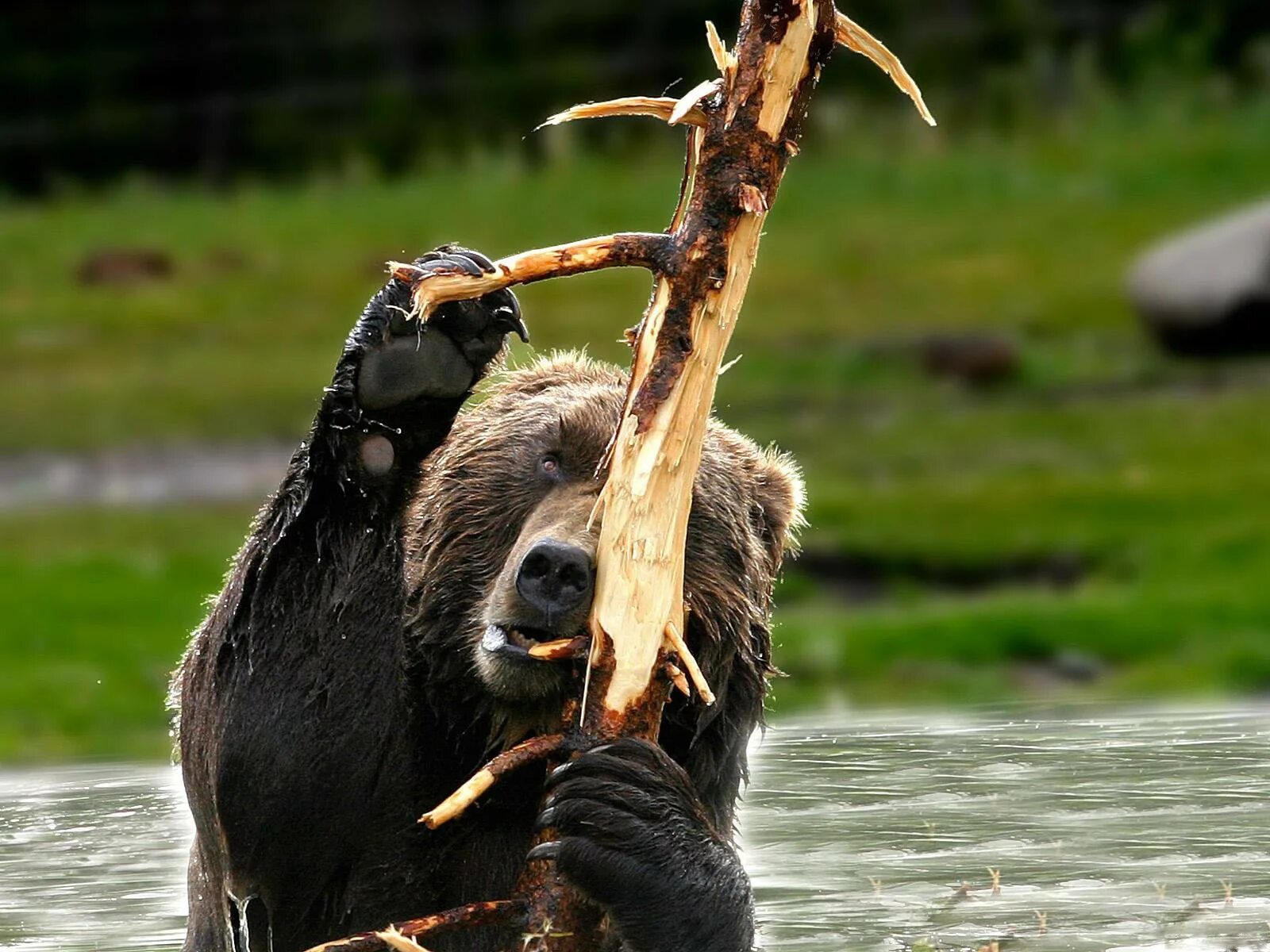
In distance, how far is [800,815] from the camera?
7570mm

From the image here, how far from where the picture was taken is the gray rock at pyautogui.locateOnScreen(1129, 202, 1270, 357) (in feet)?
59.6

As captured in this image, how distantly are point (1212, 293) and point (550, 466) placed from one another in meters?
13.3

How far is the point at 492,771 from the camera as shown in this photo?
4684mm

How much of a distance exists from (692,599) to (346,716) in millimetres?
834

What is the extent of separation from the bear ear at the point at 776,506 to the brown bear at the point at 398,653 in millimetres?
199

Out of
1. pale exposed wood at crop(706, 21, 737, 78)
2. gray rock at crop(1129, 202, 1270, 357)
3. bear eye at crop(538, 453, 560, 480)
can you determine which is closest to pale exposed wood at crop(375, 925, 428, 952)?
bear eye at crop(538, 453, 560, 480)

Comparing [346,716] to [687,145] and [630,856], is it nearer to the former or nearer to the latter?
[630,856]

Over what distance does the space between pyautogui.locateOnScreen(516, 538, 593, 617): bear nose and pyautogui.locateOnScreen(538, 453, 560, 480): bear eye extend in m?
0.72

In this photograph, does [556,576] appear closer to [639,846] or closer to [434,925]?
[639,846]

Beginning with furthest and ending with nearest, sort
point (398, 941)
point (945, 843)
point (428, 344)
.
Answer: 1. point (945, 843)
2. point (428, 344)
3. point (398, 941)

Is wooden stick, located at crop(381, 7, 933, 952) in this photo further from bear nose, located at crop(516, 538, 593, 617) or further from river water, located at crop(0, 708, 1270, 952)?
river water, located at crop(0, 708, 1270, 952)

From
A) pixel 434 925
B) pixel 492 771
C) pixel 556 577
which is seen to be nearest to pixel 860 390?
pixel 556 577

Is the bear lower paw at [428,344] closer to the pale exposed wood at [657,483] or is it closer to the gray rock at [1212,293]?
the pale exposed wood at [657,483]

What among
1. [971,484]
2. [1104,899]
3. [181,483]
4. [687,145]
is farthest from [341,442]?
[181,483]
